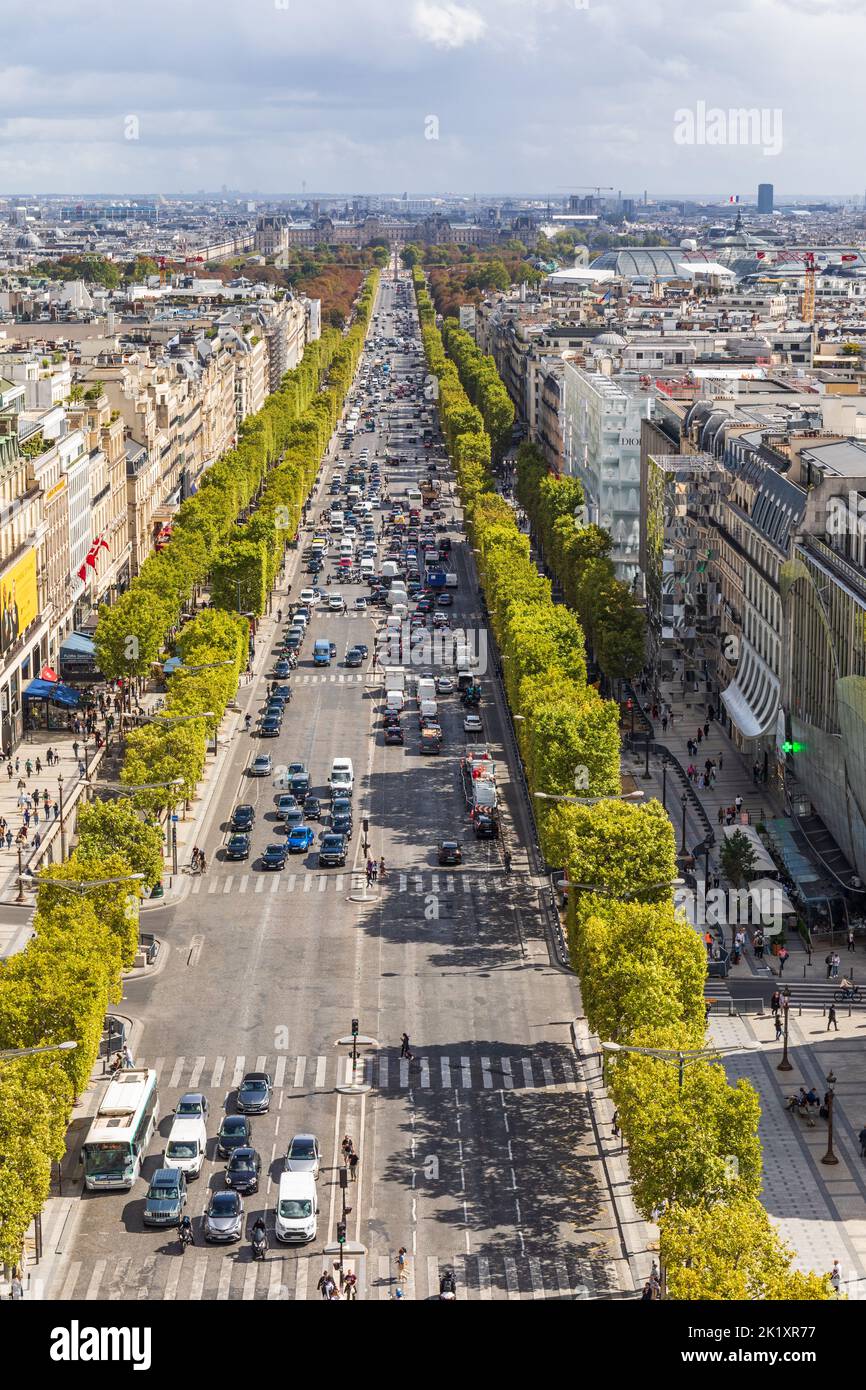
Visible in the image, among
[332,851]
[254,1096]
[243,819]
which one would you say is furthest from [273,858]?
[254,1096]

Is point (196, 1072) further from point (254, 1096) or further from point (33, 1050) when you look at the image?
point (33, 1050)

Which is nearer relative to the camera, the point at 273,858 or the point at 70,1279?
the point at 70,1279

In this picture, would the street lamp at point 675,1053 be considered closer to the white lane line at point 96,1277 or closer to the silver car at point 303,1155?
the silver car at point 303,1155

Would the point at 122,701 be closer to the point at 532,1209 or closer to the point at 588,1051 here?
the point at 588,1051

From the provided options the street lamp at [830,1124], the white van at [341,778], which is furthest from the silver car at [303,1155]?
the white van at [341,778]

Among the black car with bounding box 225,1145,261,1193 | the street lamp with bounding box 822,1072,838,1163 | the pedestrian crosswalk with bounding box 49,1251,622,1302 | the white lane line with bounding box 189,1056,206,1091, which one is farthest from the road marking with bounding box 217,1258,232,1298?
the street lamp with bounding box 822,1072,838,1163

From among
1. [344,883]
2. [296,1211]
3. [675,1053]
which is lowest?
[344,883]
